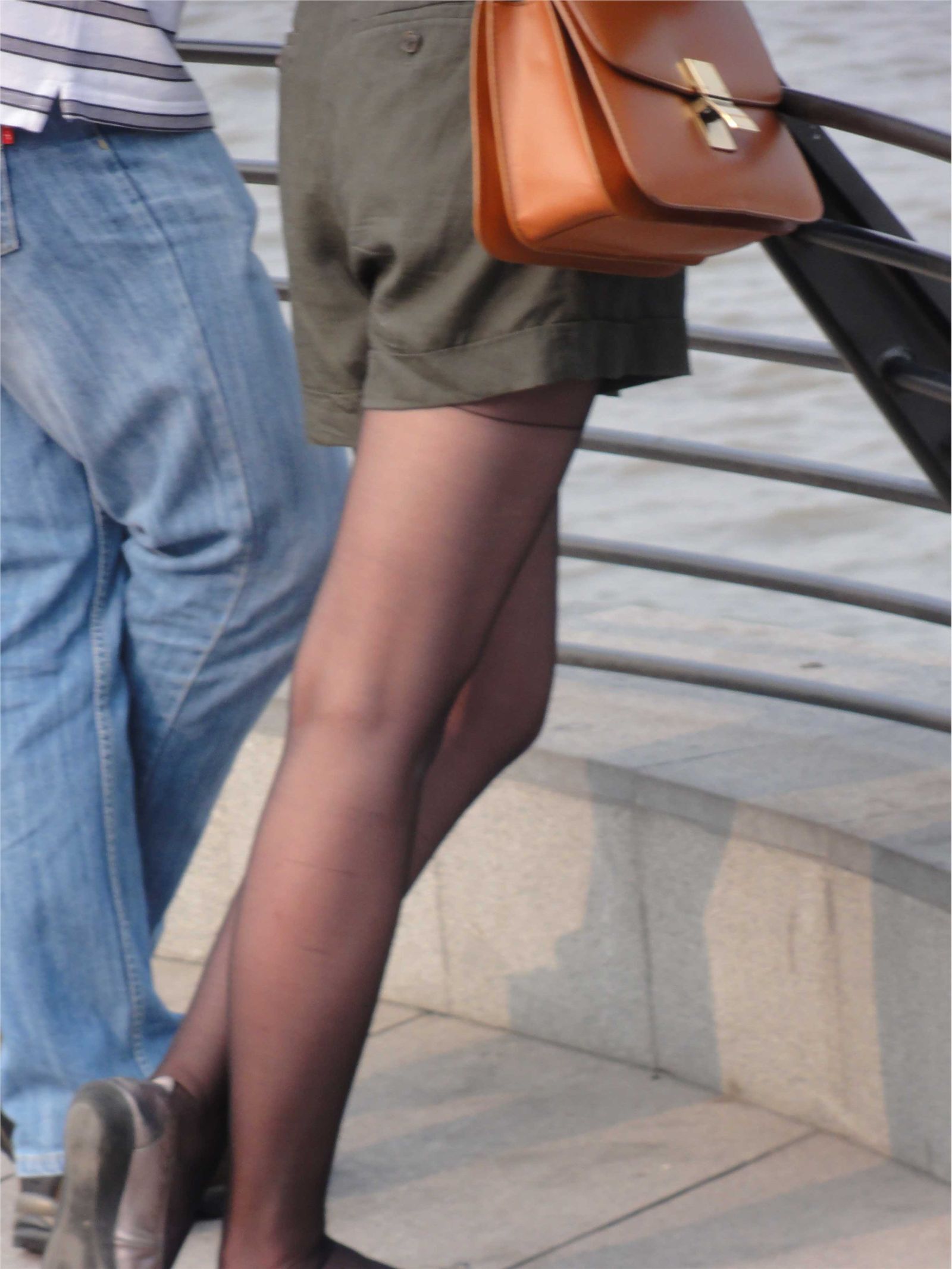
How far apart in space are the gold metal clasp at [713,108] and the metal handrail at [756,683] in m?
1.20

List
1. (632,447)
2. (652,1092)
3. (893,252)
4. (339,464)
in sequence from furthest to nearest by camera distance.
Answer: (632,447), (652,1092), (339,464), (893,252)

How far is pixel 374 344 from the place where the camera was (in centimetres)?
154

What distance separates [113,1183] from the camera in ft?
5.35

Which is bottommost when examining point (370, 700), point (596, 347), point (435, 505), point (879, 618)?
point (879, 618)

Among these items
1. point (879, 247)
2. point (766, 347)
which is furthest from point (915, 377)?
point (766, 347)

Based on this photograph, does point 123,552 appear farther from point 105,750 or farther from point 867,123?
point 867,123

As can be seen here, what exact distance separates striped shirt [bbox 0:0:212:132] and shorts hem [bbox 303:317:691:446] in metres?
0.43

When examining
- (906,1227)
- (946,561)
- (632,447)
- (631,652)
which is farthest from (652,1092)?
(946,561)

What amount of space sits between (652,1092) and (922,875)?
1.78 ft

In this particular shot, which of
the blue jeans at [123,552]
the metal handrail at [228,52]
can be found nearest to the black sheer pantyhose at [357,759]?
the blue jeans at [123,552]

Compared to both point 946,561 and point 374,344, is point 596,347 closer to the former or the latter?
point 374,344

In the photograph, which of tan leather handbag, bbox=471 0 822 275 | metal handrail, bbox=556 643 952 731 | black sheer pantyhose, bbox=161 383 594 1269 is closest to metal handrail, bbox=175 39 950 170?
tan leather handbag, bbox=471 0 822 275

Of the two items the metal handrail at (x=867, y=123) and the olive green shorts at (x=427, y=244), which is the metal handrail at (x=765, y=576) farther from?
the olive green shorts at (x=427, y=244)

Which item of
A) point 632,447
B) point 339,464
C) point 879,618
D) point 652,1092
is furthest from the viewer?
point 879,618
